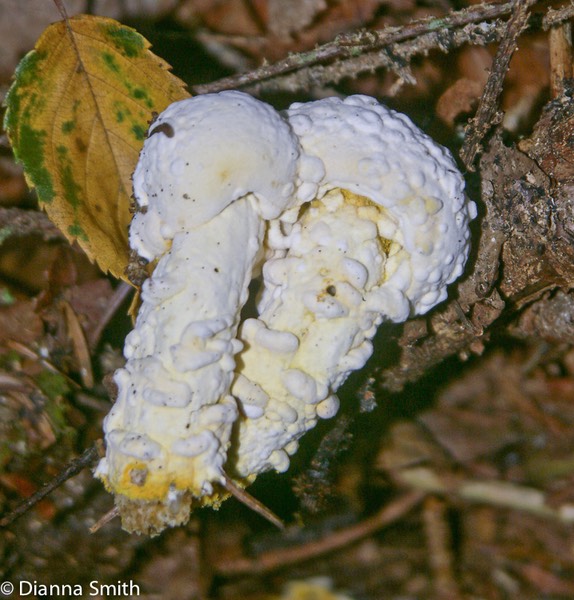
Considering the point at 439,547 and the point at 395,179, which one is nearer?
the point at 395,179

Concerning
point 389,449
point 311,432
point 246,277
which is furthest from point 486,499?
point 246,277

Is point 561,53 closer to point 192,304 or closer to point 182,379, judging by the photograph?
point 192,304

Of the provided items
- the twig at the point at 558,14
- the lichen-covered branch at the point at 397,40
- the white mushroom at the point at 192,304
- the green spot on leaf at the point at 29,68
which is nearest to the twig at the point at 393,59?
the lichen-covered branch at the point at 397,40

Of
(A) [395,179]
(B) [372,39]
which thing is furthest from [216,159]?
(B) [372,39]

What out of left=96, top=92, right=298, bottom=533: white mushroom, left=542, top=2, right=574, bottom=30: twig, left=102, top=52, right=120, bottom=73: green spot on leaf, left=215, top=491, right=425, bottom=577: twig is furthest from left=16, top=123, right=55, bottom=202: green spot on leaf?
left=542, top=2, right=574, bottom=30: twig

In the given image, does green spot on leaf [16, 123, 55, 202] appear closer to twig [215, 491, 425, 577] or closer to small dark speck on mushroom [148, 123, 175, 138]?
small dark speck on mushroom [148, 123, 175, 138]

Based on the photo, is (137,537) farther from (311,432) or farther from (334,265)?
(334,265)
